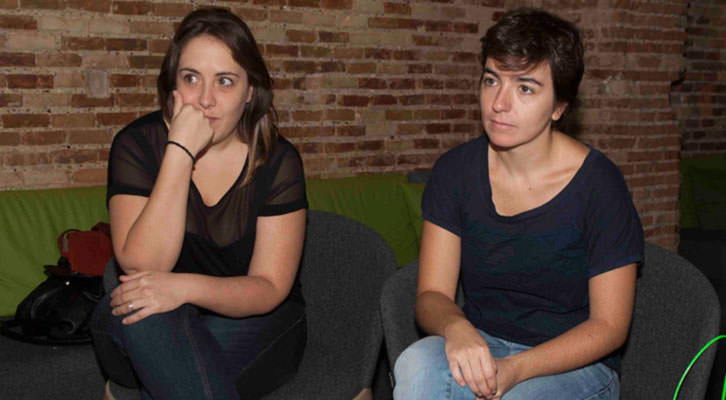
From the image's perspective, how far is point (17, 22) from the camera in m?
2.70

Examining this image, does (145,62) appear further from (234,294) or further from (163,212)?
(234,294)

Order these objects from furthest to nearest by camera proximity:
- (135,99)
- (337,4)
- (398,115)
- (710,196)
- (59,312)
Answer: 1. (710,196)
2. (398,115)
3. (337,4)
4. (135,99)
5. (59,312)

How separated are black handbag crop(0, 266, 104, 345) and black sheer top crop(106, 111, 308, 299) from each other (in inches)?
32.9

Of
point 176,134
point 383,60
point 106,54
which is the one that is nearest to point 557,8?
point 383,60

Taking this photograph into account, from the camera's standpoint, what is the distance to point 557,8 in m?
3.77

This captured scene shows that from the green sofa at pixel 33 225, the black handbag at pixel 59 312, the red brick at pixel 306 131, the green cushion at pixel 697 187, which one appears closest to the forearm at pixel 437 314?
the black handbag at pixel 59 312

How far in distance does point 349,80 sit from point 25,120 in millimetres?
1541

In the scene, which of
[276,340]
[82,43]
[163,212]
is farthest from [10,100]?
[276,340]

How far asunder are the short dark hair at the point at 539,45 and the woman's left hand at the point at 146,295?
916mm

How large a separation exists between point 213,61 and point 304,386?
2.86ft

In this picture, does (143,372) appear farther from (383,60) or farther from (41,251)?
(383,60)

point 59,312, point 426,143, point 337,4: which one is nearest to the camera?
point 59,312

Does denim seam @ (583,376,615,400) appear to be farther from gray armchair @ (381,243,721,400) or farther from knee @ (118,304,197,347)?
knee @ (118,304,197,347)

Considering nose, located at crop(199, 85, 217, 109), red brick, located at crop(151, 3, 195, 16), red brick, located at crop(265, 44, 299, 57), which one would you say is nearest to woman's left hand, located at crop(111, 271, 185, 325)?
nose, located at crop(199, 85, 217, 109)
